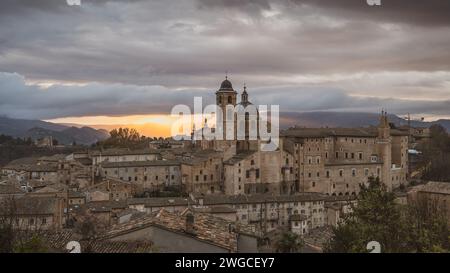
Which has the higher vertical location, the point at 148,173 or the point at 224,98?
the point at 224,98

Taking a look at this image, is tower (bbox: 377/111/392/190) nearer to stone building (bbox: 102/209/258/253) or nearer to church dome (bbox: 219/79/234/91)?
church dome (bbox: 219/79/234/91)

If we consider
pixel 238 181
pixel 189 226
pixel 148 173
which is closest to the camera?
pixel 189 226

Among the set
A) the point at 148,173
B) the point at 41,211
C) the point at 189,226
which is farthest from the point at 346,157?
the point at 189,226

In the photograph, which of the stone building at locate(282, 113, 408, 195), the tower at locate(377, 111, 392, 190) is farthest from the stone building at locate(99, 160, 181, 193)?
the tower at locate(377, 111, 392, 190)

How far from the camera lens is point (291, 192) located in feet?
98.1

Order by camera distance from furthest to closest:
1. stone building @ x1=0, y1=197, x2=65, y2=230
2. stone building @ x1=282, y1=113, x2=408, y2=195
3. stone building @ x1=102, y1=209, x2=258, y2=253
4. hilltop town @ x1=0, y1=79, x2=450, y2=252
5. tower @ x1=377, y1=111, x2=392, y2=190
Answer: tower @ x1=377, y1=111, x2=392, y2=190 < stone building @ x1=282, y1=113, x2=408, y2=195 < hilltop town @ x1=0, y1=79, x2=450, y2=252 < stone building @ x1=0, y1=197, x2=65, y2=230 < stone building @ x1=102, y1=209, x2=258, y2=253

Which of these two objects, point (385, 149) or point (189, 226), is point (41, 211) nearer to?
point (189, 226)

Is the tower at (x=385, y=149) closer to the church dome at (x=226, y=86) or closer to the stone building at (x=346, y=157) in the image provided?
the stone building at (x=346, y=157)

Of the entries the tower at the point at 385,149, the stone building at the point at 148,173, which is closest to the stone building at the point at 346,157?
the tower at the point at 385,149
